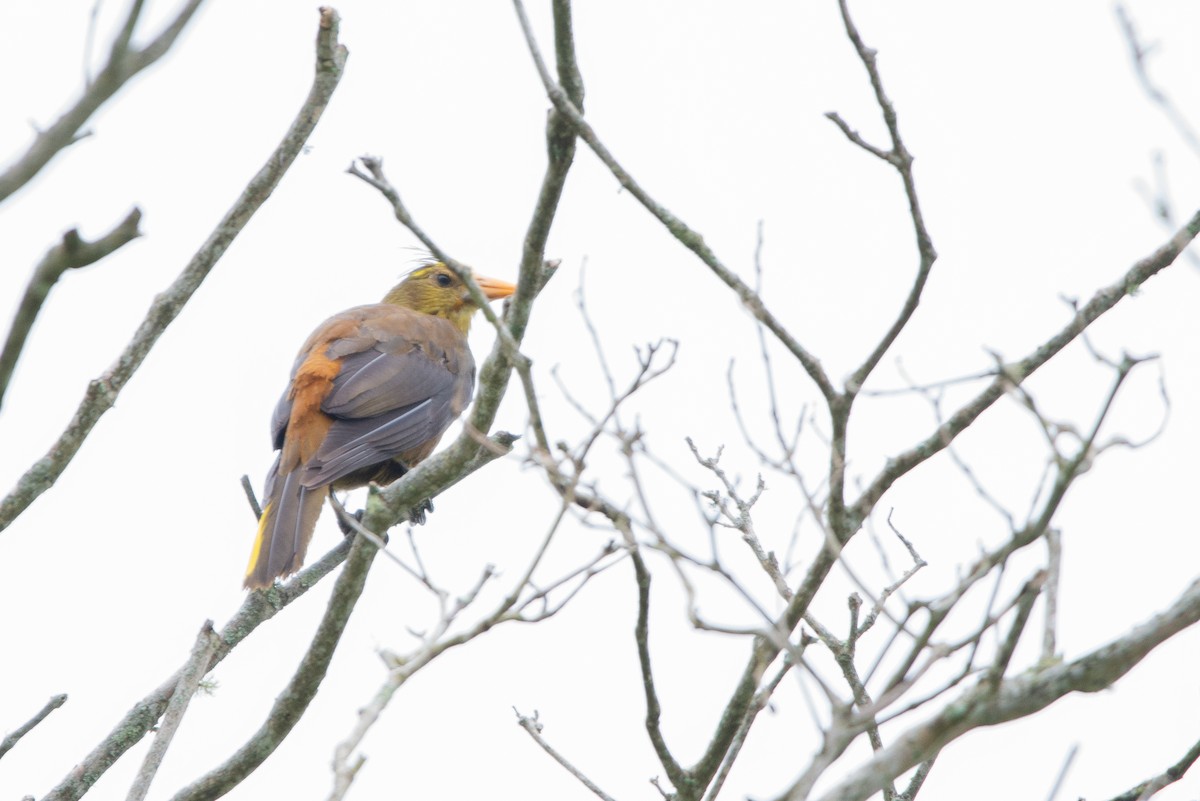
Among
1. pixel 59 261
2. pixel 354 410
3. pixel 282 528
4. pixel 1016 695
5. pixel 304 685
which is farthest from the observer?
pixel 354 410

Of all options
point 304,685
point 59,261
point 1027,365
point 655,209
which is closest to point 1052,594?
point 1027,365

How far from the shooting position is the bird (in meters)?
5.60

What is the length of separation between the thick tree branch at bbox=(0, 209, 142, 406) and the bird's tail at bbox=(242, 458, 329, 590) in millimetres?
3281

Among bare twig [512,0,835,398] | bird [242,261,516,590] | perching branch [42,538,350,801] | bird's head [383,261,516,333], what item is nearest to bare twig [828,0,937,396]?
bare twig [512,0,835,398]

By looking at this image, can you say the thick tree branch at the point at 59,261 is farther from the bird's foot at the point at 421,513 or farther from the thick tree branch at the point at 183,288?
the bird's foot at the point at 421,513

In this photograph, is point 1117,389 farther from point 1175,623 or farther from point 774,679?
point 774,679

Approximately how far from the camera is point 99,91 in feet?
5.21

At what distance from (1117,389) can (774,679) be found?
1356mm

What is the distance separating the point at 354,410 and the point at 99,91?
187 inches

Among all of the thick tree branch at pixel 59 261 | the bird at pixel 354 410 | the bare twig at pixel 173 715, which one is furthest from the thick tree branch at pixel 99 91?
the bird at pixel 354 410

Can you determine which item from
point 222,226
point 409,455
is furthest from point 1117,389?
point 409,455

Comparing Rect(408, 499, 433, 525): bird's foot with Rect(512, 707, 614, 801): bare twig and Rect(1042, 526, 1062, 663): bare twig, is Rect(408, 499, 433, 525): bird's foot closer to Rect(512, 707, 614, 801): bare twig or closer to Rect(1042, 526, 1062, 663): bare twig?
Rect(512, 707, 614, 801): bare twig

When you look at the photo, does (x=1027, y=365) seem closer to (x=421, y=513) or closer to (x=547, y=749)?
(x=547, y=749)

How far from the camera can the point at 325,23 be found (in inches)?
135
